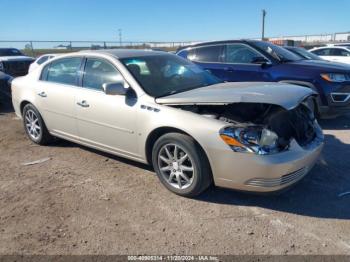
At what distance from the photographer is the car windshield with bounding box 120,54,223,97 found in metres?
4.23

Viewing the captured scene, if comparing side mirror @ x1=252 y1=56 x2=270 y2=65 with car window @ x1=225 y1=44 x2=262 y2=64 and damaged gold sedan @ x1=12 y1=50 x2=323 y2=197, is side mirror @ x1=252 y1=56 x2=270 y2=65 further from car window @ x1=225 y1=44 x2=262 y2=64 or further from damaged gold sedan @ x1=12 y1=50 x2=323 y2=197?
damaged gold sedan @ x1=12 y1=50 x2=323 y2=197

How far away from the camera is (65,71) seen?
200 inches

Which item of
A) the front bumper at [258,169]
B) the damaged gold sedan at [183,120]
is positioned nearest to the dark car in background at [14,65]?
the damaged gold sedan at [183,120]

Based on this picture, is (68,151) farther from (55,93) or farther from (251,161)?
(251,161)

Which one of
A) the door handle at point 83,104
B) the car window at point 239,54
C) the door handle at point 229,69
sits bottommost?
the door handle at point 83,104

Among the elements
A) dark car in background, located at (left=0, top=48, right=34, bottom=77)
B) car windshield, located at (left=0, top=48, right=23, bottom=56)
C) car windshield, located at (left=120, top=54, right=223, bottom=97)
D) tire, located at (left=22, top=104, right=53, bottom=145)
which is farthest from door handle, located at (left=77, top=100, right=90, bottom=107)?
car windshield, located at (left=0, top=48, right=23, bottom=56)

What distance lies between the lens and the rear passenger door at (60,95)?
→ 15.9ft

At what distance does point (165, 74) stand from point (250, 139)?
5.69 feet

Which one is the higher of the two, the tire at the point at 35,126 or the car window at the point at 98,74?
the car window at the point at 98,74

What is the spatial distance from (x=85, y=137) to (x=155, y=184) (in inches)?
52.3

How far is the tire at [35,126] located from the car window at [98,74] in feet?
4.53

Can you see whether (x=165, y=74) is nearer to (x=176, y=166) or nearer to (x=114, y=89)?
(x=114, y=89)

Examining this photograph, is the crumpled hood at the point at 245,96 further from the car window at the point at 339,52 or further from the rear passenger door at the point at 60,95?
the car window at the point at 339,52

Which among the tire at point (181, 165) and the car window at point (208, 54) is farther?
the car window at point (208, 54)
